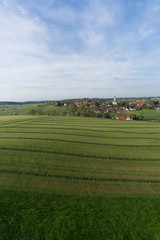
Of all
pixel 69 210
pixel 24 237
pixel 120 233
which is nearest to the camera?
pixel 24 237

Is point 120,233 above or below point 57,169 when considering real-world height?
below

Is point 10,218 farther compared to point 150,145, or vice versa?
point 150,145

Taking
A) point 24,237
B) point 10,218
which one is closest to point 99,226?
point 24,237

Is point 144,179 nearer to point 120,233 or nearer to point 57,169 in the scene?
point 120,233

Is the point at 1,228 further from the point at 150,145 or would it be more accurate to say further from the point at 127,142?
the point at 150,145

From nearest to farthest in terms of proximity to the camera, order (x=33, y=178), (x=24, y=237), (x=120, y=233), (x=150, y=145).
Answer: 1. (x=24, y=237)
2. (x=120, y=233)
3. (x=33, y=178)
4. (x=150, y=145)

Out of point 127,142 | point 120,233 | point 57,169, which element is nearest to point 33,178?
point 57,169
